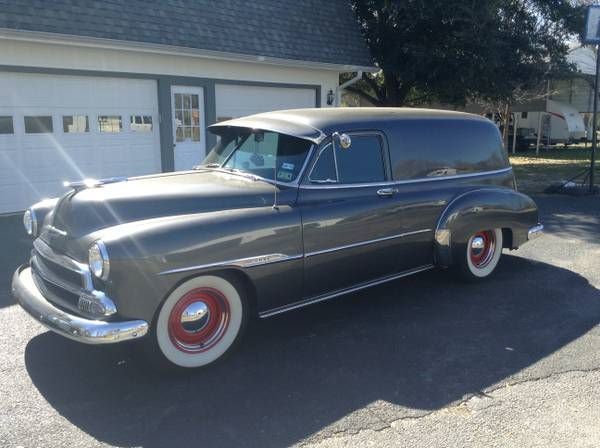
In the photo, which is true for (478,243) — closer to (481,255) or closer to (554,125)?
(481,255)

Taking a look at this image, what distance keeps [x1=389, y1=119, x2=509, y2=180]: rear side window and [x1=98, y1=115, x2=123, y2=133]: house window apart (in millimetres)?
6709

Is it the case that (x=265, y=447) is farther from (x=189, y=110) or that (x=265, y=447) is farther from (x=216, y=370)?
(x=189, y=110)

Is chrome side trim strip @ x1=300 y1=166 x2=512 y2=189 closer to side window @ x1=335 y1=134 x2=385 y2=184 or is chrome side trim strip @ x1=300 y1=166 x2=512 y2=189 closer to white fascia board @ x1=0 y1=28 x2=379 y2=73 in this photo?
side window @ x1=335 y1=134 x2=385 y2=184

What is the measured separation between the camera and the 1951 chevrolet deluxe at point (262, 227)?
3361 millimetres

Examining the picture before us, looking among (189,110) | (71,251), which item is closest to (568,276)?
(71,251)

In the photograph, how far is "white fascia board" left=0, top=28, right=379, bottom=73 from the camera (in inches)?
322

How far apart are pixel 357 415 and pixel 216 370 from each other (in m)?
1.07

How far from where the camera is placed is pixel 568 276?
5859mm

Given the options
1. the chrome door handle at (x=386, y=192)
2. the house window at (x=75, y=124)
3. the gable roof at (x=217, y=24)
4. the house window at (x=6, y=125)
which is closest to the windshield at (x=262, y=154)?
the chrome door handle at (x=386, y=192)

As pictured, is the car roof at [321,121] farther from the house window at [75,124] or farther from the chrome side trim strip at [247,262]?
the house window at [75,124]

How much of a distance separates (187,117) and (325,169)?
24.3ft

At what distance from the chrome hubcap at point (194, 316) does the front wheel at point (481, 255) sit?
2.81 metres

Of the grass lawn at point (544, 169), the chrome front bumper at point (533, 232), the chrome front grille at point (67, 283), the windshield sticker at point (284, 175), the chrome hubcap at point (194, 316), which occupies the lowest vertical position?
the grass lawn at point (544, 169)

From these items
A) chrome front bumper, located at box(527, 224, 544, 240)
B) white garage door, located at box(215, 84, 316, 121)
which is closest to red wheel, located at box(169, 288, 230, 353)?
chrome front bumper, located at box(527, 224, 544, 240)
